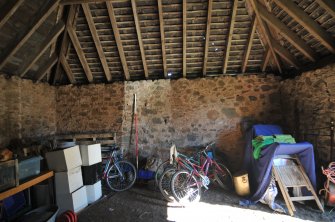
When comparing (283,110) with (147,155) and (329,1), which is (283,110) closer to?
(329,1)

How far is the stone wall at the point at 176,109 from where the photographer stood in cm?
524

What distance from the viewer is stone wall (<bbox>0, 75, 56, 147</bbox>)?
417cm

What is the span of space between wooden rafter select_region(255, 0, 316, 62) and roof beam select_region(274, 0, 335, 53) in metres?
0.39

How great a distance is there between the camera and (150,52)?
492 centimetres

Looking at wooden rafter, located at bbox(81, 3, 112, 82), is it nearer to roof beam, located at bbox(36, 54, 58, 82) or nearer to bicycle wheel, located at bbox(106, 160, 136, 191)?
roof beam, located at bbox(36, 54, 58, 82)

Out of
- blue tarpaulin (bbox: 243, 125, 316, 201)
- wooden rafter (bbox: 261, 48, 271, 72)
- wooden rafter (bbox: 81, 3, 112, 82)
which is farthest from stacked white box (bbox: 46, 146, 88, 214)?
wooden rafter (bbox: 261, 48, 271, 72)

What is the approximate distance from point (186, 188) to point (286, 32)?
327 cm

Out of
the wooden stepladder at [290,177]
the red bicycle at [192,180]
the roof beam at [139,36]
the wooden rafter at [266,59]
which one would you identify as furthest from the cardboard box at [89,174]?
the wooden rafter at [266,59]

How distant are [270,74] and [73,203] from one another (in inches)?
186

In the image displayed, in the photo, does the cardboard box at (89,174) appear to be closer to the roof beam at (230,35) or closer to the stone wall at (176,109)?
the stone wall at (176,109)

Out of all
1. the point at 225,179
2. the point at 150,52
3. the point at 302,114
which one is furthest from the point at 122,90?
the point at 302,114

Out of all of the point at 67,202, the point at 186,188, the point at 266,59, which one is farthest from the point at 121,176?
the point at 266,59

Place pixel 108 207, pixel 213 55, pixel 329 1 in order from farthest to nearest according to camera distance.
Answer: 1. pixel 213 55
2. pixel 108 207
3. pixel 329 1

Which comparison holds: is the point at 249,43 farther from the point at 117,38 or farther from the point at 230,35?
the point at 117,38
